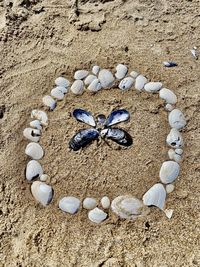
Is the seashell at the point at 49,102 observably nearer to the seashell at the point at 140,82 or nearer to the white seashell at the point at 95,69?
the white seashell at the point at 95,69

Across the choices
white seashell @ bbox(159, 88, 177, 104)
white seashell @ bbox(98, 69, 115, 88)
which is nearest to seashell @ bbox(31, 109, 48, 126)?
white seashell @ bbox(98, 69, 115, 88)

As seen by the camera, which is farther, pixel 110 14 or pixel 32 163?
pixel 110 14

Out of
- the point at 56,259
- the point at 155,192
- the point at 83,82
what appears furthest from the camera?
the point at 83,82

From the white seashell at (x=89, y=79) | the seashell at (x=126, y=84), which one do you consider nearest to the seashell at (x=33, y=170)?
the white seashell at (x=89, y=79)

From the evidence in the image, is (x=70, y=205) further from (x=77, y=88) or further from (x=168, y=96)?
(x=168, y=96)

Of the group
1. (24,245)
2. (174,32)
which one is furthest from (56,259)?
(174,32)

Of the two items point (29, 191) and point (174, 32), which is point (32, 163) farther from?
point (174, 32)
